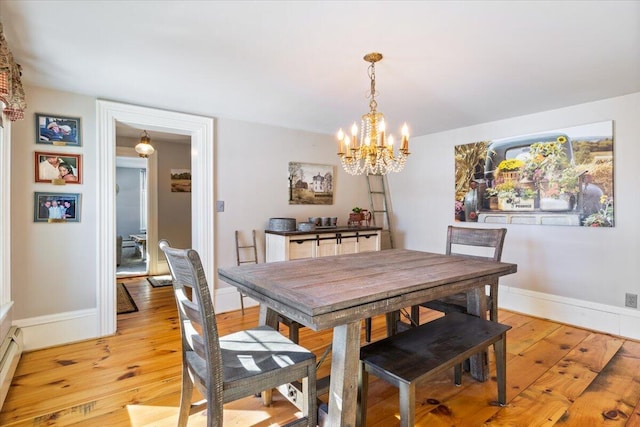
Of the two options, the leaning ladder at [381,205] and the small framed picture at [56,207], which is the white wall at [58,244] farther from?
the leaning ladder at [381,205]

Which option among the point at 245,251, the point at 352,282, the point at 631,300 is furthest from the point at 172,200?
the point at 631,300

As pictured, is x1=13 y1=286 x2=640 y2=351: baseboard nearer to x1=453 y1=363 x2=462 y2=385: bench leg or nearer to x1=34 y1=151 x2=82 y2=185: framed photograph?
x1=34 y1=151 x2=82 y2=185: framed photograph

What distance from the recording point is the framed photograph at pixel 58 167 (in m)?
2.57

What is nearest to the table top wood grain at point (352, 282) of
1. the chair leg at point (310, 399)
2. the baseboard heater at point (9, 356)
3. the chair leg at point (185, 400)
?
the chair leg at point (310, 399)

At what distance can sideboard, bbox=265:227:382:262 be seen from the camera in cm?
336

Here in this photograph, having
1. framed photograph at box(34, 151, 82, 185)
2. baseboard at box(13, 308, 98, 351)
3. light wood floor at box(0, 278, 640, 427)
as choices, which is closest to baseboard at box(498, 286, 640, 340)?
light wood floor at box(0, 278, 640, 427)

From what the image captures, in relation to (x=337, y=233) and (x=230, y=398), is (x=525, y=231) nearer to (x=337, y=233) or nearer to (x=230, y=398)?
(x=337, y=233)

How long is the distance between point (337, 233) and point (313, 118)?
4.35 feet

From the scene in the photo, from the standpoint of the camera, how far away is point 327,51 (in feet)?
6.49

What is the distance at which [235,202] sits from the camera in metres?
3.54

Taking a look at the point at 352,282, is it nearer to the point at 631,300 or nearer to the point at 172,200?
the point at 631,300

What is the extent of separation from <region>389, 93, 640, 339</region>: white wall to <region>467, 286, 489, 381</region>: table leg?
169 centimetres

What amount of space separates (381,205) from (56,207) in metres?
3.88

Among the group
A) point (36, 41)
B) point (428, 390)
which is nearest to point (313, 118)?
point (36, 41)
